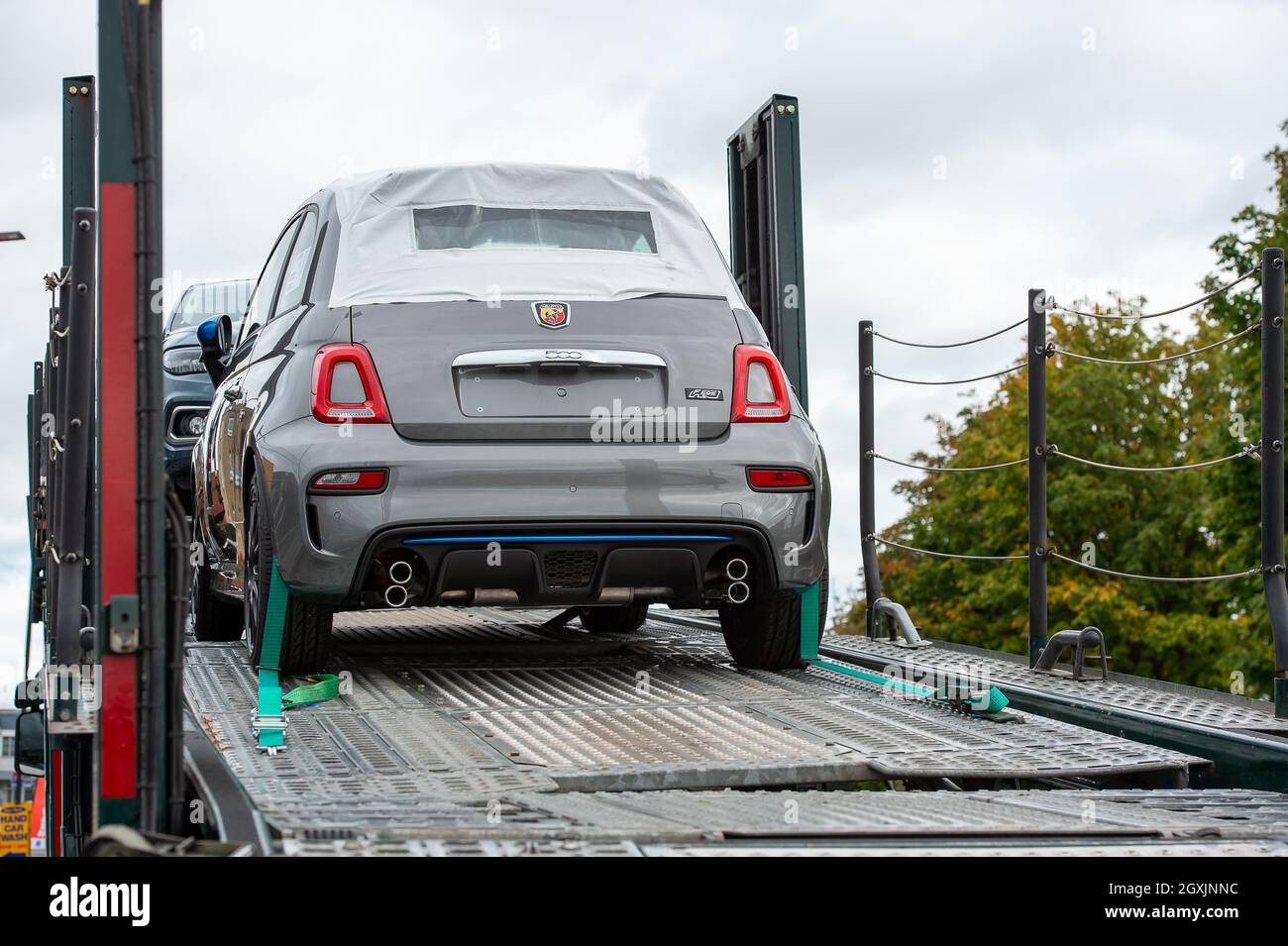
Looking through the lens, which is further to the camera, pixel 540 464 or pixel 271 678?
pixel 540 464

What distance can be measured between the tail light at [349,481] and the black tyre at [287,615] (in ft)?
0.87

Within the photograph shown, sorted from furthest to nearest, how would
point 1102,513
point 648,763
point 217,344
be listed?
point 1102,513 < point 217,344 < point 648,763

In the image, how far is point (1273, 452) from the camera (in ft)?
16.9

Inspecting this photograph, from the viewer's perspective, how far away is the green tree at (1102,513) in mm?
35688

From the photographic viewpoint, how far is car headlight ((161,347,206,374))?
32.1 ft

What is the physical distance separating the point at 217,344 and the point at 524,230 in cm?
174

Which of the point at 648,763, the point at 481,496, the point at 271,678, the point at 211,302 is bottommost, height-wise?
the point at 648,763

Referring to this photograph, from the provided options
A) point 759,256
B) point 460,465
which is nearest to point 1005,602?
point 759,256

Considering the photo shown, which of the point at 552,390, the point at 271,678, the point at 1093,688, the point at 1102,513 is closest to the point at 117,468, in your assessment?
the point at 271,678

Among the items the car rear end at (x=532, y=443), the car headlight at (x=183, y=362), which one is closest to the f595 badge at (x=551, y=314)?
the car rear end at (x=532, y=443)

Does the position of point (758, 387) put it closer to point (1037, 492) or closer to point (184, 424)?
point (1037, 492)

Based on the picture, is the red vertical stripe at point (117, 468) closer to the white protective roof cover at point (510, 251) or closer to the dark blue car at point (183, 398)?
the white protective roof cover at point (510, 251)

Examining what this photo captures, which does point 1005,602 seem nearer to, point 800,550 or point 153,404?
point 800,550

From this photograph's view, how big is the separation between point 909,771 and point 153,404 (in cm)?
199
